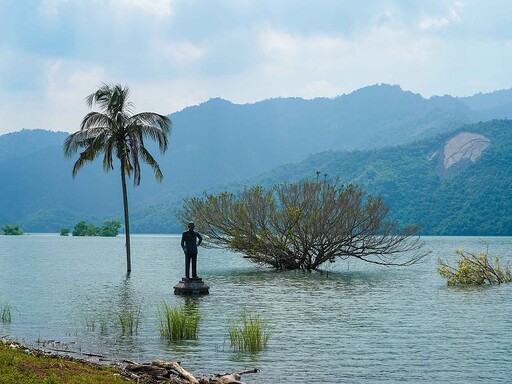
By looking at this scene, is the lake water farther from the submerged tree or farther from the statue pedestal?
the submerged tree

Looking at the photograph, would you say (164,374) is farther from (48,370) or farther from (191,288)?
(191,288)

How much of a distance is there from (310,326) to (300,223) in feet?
88.8

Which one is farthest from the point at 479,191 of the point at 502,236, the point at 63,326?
the point at 63,326

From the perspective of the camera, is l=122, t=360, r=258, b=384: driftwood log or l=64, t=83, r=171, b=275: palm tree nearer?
l=122, t=360, r=258, b=384: driftwood log

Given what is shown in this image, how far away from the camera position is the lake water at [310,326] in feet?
54.0

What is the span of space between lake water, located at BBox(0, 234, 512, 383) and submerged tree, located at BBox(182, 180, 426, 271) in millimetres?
7217

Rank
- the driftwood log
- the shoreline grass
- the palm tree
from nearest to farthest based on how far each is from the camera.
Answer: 1. the shoreline grass
2. the driftwood log
3. the palm tree

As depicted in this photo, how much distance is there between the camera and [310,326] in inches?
921

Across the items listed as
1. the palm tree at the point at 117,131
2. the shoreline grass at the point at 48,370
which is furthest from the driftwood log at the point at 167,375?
the palm tree at the point at 117,131

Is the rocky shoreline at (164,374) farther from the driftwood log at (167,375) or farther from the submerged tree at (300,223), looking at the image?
the submerged tree at (300,223)

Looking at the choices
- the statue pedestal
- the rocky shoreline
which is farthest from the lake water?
the rocky shoreline

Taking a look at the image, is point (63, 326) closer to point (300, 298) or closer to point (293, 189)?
point (300, 298)

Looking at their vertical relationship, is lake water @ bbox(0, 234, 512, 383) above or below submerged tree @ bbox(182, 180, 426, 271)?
below

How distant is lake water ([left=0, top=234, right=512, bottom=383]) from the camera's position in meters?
16.5
